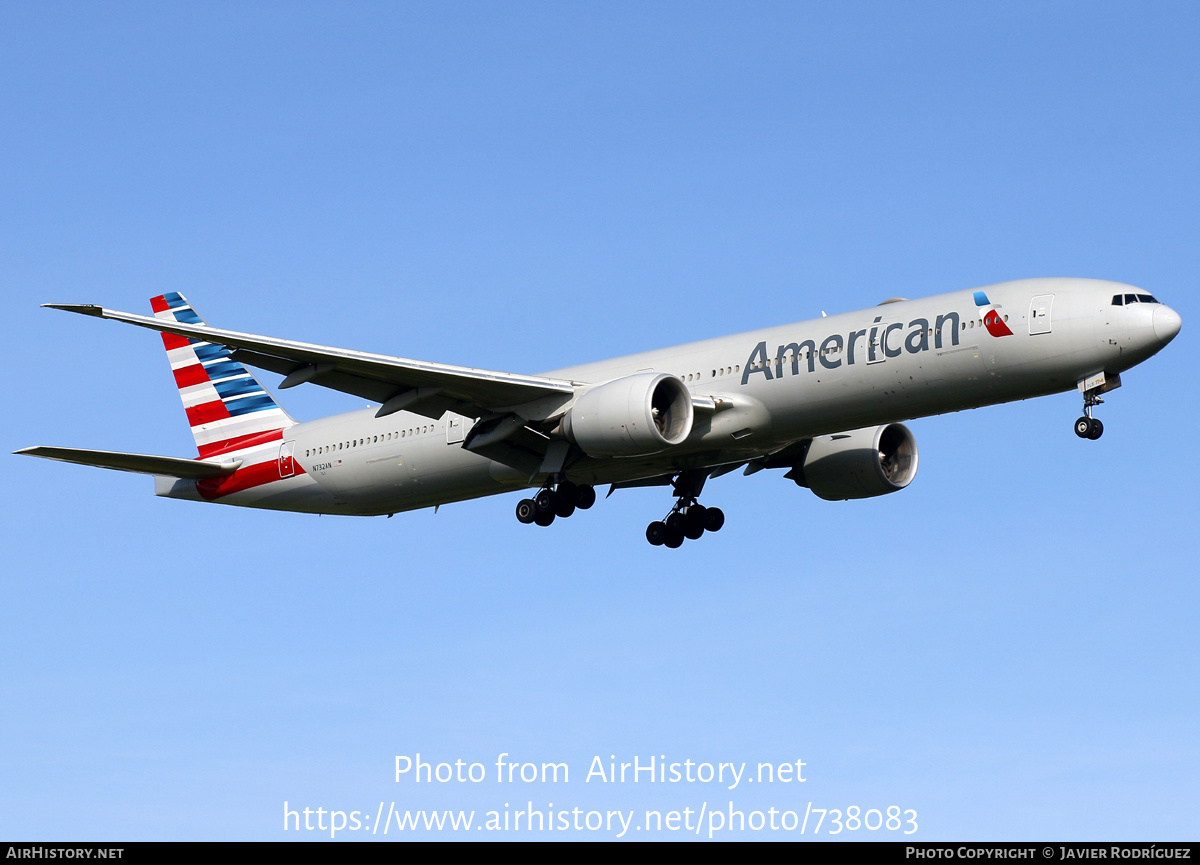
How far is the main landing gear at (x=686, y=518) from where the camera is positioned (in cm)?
3881

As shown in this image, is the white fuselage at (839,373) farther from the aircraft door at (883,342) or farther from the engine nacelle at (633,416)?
the engine nacelle at (633,416)

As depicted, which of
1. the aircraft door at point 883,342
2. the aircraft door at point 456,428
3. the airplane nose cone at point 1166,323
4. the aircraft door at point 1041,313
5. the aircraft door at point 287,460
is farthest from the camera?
the aircraft door at point 287,460

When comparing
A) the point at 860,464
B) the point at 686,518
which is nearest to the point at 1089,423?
the point at 860,464

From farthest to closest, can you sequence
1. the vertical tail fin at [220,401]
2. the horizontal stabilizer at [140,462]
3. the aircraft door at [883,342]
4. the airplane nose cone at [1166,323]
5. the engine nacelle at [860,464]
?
1. the vertical tail fin at [220,401]
2. the engine nacelle at [860,464]
3. the horizontal stabilizer at [140,462]
4. the aircraft door at [883,342]
5. the airplane nose cone at [1166,323]

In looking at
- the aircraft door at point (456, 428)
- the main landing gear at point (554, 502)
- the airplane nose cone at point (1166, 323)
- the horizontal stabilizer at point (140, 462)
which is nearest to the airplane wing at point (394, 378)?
the aircraft door at point (456, 428)

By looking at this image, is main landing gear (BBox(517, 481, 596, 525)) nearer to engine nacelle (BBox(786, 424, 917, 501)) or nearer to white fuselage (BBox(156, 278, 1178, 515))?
white fuselage (BBox(156, 278, 1178, 515))

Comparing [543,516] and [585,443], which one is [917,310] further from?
[543,516]

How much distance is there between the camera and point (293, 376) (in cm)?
3291

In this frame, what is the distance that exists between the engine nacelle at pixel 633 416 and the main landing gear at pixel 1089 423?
8.31 m

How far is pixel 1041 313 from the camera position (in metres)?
30.7
